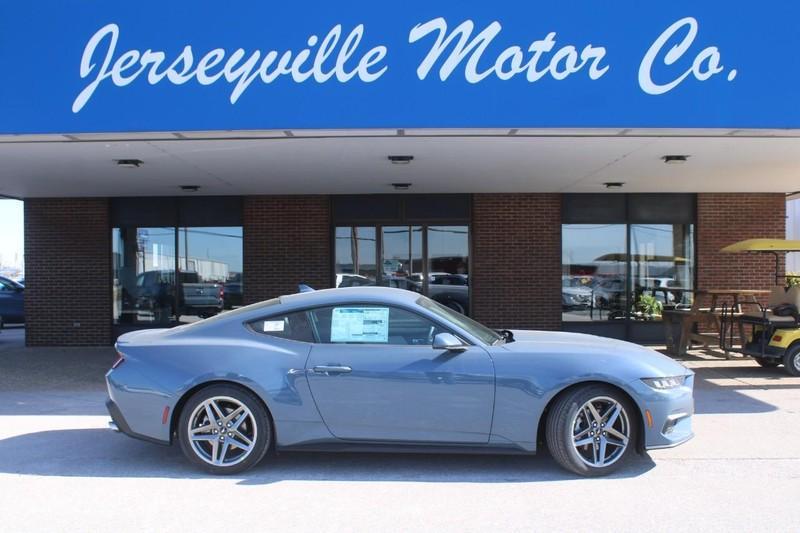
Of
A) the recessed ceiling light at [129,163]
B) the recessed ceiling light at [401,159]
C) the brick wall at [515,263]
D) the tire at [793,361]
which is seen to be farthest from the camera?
the brick wall at [515,263]

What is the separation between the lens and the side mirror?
16.5 ft

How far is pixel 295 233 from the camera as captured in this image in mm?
12844

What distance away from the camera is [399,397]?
5039 millimetres

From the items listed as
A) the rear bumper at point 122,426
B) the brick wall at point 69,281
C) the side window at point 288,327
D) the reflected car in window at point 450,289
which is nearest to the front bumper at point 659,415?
the side window at point 288,327

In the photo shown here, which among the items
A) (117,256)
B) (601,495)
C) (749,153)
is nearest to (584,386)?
(601,495)

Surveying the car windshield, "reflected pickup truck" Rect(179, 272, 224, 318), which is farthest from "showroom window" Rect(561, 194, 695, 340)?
the car windshield

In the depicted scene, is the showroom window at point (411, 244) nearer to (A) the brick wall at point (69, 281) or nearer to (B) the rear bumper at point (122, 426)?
(A) the brick wall at point (69, 281)

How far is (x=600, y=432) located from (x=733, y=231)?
953 centimetres

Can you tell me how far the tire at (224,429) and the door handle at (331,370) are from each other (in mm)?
519

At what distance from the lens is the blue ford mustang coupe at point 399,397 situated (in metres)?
5.00

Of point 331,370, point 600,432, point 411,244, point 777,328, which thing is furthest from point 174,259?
point 777,328

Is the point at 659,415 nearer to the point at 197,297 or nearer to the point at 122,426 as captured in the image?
the point at 122,426

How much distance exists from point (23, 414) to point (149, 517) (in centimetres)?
393

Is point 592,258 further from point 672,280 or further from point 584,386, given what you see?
point 584,386
